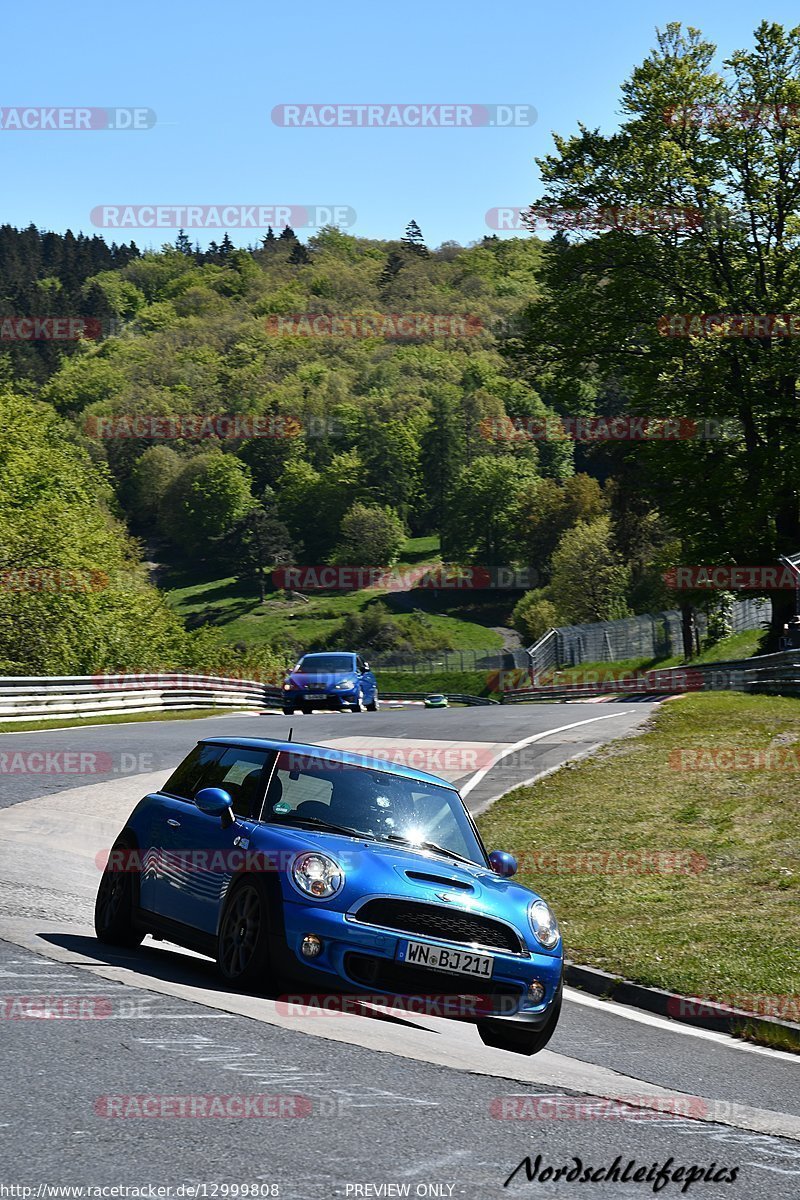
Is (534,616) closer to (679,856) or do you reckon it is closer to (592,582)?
(592,582)

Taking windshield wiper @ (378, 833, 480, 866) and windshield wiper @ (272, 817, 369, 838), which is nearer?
windshield wiper @ (272, 817, 369, 838)

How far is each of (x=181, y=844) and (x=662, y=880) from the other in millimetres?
7611

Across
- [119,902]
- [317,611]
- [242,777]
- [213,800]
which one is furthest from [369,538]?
[213,800]

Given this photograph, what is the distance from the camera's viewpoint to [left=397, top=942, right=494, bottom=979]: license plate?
24.6 ft

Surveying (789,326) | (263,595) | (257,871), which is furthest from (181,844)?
(263,595)

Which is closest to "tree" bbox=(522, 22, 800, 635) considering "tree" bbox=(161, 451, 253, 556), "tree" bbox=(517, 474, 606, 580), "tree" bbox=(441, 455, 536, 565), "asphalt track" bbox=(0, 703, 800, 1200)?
"asphalt track" bbox=(0, 703, 800, 1200)

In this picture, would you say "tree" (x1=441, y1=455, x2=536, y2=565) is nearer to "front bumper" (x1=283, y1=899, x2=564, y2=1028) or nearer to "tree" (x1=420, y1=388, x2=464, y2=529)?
"tree" (x1=420, y1=388, x2=464, y2=529)

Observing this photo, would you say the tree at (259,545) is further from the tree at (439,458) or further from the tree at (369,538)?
the tree at (439,458)

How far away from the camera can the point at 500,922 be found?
777 cm

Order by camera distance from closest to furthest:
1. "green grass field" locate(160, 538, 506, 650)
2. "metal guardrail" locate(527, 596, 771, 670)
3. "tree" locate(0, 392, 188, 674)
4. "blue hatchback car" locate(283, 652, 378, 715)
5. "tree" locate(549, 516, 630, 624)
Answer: "blue hatchback car" locate(283, 652, 378, 715) < "tree" locate(0, 392, 188, 674) < "metal guardrail" locate(527, 596, 771, 670) < "tree" locate(549, 516, 630, 624) < "green grass field" locate(160, 538, 506, 650)

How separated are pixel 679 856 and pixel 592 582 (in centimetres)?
8207

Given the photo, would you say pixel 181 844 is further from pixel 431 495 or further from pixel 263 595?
pixel 431 495

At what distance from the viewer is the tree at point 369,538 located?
157m

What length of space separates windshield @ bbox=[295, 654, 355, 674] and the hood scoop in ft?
96.7
